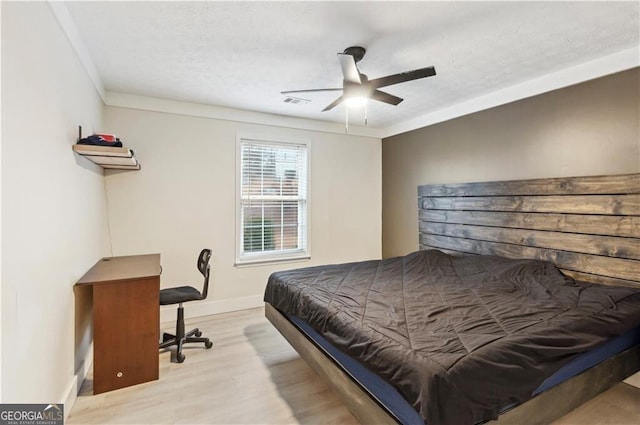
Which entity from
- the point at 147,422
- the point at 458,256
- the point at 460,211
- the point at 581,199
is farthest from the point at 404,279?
the point at 147,422

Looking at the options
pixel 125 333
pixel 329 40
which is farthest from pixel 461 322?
pixel 125 333

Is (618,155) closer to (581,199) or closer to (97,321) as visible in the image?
(581,199)

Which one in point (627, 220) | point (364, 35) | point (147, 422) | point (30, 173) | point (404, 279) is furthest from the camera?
point (404, 279)

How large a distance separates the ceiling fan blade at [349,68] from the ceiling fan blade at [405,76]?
0.44ft

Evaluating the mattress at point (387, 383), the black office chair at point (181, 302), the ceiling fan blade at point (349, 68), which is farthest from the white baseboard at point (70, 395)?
the ceiling fan blade at point (349, 68)

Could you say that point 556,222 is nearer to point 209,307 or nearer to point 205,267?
point 205,267

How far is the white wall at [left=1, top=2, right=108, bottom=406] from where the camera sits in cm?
131

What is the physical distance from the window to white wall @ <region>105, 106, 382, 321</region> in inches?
4.9

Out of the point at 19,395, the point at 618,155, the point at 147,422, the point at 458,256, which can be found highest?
the point at 618,155

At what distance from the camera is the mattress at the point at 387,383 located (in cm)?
146

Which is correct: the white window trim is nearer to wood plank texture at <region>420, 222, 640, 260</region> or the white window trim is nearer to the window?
the window

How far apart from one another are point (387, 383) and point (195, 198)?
312 cm

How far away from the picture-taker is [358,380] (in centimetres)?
174

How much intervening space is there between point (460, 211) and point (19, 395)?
155 inches
